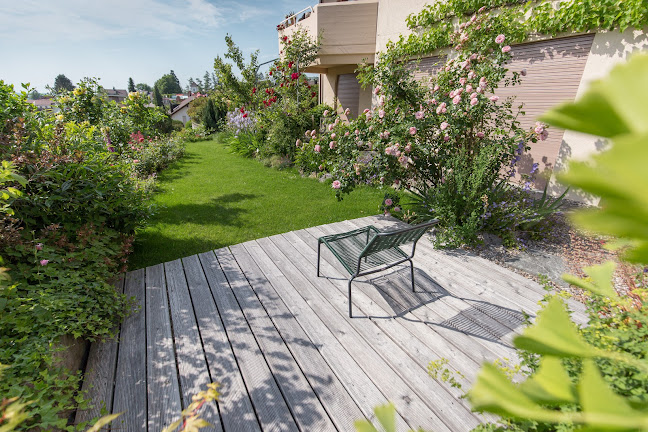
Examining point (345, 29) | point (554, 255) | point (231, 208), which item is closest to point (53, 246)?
point (231, 208)

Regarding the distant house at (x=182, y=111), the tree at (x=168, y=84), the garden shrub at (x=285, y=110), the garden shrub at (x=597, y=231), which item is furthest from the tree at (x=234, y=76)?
the tree at (x=168, y=84)

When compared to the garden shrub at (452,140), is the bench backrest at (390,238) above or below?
below

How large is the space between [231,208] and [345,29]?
25.6 feet

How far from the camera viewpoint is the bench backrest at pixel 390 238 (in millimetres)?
2861

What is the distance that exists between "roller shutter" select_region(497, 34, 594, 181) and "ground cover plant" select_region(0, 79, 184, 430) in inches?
258

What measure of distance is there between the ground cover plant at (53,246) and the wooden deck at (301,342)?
351 millimetres

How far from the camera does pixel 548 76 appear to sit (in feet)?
19.0

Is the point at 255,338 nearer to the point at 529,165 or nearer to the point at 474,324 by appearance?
the point at 474,324

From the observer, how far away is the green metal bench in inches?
117

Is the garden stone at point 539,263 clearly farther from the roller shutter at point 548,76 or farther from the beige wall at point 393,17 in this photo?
the beige wall at point 393,17

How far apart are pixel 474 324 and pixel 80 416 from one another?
307 cm

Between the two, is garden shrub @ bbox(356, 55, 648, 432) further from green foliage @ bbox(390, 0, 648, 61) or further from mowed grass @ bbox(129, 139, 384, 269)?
green foliage @ bbox(390, 0, 648, 61)

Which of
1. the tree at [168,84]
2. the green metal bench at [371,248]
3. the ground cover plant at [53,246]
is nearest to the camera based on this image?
the ground cover plant at [53,246]

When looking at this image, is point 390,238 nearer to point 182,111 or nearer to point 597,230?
point 597,230
